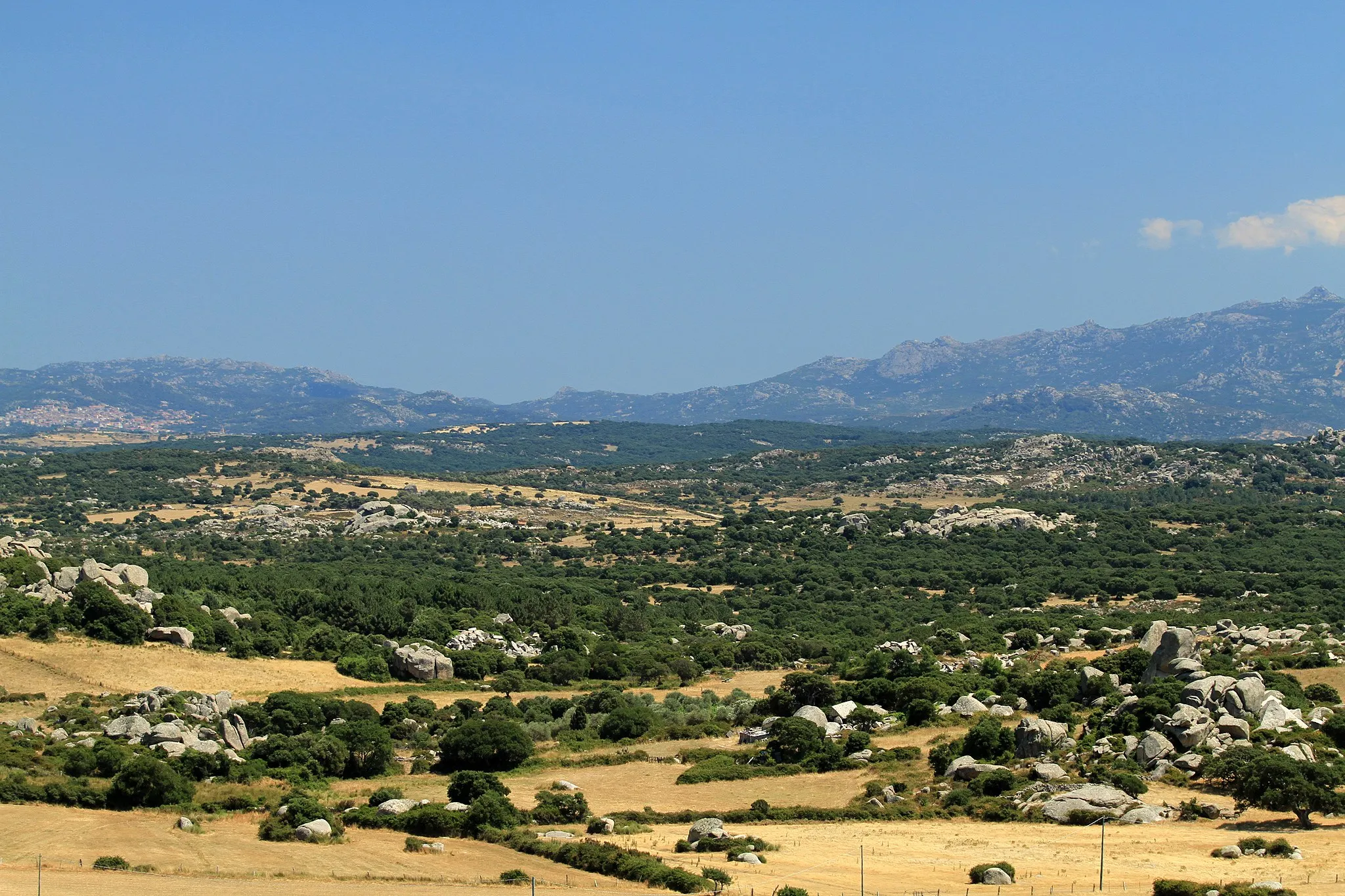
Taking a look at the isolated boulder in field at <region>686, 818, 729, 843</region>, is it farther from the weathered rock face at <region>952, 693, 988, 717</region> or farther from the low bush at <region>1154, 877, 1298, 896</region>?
Answer: the weathered rock face at <region>952, 693, 988, 717</region>

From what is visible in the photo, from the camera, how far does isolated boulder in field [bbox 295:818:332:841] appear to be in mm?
34719

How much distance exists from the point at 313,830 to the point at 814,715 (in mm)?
21558

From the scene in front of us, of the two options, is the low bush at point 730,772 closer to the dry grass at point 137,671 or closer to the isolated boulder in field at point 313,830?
the isolated boulder in field at point 313,830

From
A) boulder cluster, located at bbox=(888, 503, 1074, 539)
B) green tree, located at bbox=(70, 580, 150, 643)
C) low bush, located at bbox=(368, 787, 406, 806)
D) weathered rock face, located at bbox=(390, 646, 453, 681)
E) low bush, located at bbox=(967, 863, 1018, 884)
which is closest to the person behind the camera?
low bush, located at bbox=(967, 863, 1018, 884)

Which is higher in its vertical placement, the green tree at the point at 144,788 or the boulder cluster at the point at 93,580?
the boulder cluster at the point at 93,580

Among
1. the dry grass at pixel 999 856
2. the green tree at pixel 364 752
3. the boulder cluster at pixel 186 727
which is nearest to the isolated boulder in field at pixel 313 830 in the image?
the dry grass at pixel 999 856

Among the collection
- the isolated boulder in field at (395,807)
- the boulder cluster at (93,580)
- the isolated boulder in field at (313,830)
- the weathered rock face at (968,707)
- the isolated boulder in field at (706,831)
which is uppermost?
the boulder cluster at (93,580)

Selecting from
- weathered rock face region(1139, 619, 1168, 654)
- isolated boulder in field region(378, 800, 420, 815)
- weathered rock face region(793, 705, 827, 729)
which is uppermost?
weathered rock face region(1139, 619, 1168, 654)

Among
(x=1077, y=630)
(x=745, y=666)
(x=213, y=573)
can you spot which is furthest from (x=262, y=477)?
(x=1077, y=630)

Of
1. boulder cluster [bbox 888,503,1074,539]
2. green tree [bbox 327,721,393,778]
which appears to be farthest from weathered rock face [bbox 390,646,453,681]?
boulder cluster [bbox 888,503,1074,539]

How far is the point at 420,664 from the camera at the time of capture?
6247 centimetres

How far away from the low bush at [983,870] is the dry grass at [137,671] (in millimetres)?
34656

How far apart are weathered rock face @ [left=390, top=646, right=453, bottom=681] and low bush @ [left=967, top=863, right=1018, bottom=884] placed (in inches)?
1467

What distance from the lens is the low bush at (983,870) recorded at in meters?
30.2
